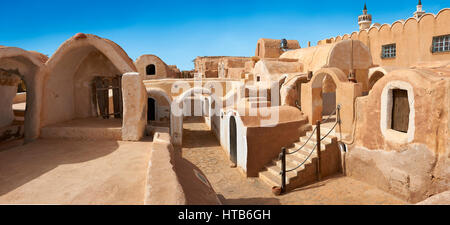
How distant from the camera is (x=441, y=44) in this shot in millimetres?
16312

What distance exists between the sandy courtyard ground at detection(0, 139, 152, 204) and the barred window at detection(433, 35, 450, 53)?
18735mm

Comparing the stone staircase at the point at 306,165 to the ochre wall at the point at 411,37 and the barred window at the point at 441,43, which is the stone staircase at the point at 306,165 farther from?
the barred window at the point at 441,43

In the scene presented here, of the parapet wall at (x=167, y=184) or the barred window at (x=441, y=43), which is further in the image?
the barred window at (x=441, y=43)

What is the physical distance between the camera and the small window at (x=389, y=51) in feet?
62.3

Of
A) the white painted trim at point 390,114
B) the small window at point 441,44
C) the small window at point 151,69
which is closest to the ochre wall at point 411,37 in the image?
the small window at point 441,44

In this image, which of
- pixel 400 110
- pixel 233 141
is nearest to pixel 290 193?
pixel 233 141

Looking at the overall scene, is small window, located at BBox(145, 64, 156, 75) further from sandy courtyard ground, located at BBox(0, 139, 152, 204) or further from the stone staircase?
sandy courtyard ground, located at BBox(0, 139, 152, 204)

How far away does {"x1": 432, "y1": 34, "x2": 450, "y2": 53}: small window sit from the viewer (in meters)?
16.0

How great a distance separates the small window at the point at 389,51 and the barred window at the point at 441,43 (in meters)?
2.55

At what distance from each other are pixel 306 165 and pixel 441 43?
14111 millimetres

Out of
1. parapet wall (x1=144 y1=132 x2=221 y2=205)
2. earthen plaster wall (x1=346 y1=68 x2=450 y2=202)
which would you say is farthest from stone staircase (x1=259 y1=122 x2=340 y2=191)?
parapet wall (x1=144 y1=132 x2=221 y2=205)

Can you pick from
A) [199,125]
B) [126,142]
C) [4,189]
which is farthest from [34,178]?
[199,125]
